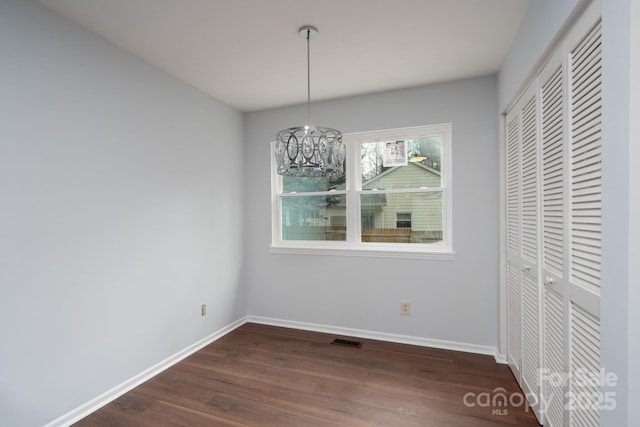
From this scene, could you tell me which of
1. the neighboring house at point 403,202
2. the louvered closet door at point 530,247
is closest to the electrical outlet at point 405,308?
the neighboring house at point 403,202

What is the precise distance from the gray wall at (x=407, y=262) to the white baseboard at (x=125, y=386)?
32.9 inches

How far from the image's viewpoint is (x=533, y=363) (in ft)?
6.44

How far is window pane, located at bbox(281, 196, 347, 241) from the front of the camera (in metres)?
3.50

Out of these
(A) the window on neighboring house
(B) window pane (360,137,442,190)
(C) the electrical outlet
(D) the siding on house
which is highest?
(B) window pane (360,137,442,190)

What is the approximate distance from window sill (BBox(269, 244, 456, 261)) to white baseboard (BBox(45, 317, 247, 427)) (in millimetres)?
1154

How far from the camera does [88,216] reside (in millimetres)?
2064

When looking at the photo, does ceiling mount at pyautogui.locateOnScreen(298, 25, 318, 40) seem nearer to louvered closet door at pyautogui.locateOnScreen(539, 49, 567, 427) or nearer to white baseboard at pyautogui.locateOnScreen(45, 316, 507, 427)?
louvered closet door at pyautogui.locateOnScreen(539, 49, 567, 427)

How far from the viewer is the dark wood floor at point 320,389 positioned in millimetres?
1985

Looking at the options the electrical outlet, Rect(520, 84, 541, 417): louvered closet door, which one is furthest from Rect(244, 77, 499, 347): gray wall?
Rect(520, 84, 541, 417): louvered closet door

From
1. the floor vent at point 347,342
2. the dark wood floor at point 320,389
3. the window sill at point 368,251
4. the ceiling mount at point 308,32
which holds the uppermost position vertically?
the ceiling mount at point 308,32

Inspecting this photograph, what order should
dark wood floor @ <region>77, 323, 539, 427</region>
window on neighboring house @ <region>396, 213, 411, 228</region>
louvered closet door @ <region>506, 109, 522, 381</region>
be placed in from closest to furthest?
dark wood floor @ <region>77, 323, 539, 427</region> < louvered closet door @ <region>506, 109, 522, 381</region> < window on neighboring house @ <region>396, 213, 411, 228</region>

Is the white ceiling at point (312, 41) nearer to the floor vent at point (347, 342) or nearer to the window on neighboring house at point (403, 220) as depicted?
the window on neighboring house at point (403, 220)

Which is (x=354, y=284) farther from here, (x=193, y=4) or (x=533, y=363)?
(x=193, y=4)

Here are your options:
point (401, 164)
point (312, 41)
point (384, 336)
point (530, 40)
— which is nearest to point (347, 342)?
point (384, 336)
